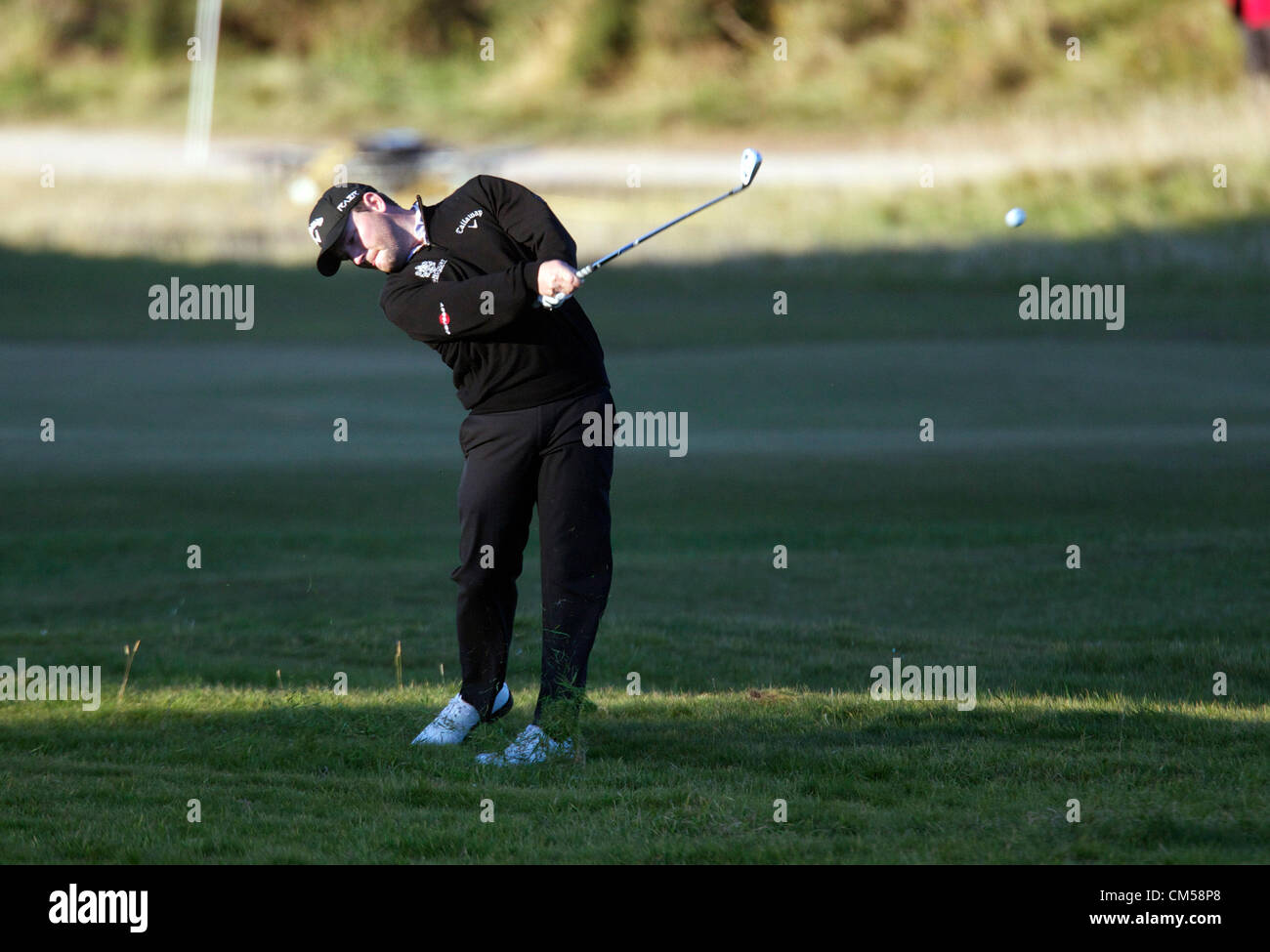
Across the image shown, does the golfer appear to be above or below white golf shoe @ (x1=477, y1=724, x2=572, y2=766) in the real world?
above

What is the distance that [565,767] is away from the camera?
18.6ft

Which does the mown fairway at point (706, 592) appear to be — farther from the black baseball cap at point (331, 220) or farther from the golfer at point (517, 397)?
the black baseball cap at point (331, 220)

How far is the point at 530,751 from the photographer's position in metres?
5.78

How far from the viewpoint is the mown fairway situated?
4.99m

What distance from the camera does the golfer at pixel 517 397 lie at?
5.72 m
